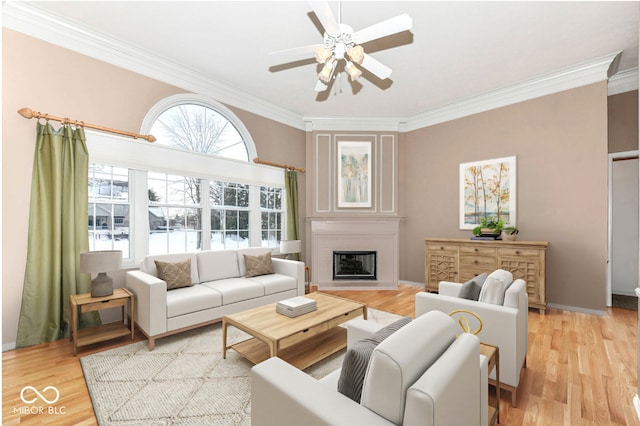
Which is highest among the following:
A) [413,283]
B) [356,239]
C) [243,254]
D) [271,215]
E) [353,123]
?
[353,123]

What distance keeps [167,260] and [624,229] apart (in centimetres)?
680

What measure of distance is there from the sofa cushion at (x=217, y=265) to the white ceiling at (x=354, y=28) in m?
2.36

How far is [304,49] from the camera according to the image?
8.14ft

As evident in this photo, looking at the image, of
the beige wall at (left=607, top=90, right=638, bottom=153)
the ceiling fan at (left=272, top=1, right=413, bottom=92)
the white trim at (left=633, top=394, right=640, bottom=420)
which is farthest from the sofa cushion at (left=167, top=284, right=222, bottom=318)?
the beige wall at (left=607, top=90, right=638, bottom=153)

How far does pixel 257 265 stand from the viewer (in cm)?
415

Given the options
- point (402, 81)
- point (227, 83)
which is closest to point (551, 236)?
point (402, 81)

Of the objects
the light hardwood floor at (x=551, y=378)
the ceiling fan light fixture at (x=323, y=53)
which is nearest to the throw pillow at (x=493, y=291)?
the light hardwood floor at (x=551, y=378)

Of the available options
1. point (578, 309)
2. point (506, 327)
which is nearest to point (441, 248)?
point (578, 309)

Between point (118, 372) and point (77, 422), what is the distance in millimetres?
566

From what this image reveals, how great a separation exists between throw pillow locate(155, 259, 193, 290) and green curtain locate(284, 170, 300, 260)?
211 centimetres

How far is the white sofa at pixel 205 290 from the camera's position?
285cm

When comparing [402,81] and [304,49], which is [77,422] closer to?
[304,49]

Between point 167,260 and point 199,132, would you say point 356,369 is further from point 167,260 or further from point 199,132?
point 199,132

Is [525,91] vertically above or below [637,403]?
above
